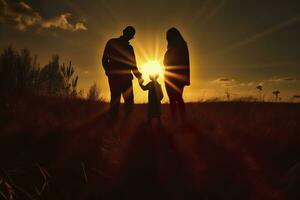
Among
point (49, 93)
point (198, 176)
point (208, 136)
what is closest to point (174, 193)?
point (198, 176)

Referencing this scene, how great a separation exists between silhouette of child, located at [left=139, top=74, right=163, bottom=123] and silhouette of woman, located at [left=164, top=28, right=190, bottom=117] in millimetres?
248

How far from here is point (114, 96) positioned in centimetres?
647

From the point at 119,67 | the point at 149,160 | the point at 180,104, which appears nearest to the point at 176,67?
the point at 180,104

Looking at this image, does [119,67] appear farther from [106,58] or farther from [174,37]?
[174,37]

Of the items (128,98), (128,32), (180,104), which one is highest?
(128,32)

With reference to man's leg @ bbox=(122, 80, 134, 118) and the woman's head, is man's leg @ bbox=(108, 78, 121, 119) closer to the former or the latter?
man's leg @ bbox=(122, 80, 134, 118)

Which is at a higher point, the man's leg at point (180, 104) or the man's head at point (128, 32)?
the man's head at point (128, 32)

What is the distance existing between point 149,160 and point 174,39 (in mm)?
3921

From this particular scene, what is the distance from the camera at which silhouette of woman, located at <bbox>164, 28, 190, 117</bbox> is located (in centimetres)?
649

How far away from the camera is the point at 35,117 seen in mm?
5652

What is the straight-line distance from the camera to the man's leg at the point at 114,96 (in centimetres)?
639

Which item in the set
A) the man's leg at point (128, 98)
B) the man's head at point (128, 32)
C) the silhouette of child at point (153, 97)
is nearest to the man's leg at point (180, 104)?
the silhouette of child at point (153, 97)

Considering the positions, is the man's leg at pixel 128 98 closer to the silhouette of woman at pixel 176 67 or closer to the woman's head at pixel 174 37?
the silhouette of woman at pixel 176 67

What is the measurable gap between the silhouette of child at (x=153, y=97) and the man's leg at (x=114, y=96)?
564mm
